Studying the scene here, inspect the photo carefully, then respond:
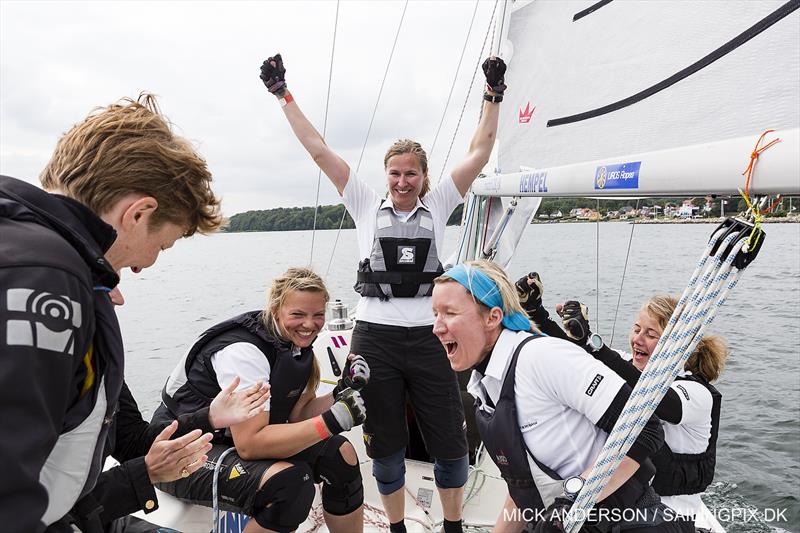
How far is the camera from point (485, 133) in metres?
2.38

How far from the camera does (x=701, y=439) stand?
1.65 meters

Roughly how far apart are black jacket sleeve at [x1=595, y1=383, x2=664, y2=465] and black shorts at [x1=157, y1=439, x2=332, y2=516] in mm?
1101

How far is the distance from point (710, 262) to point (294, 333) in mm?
1369

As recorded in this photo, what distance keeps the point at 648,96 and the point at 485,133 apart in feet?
2.37

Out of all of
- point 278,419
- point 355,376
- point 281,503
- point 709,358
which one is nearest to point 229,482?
point 281,503

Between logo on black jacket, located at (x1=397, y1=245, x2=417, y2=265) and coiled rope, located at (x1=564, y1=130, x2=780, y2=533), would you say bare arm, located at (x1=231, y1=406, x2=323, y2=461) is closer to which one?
logo on black jacket, located at (x1=397, y1=245, x2=417, y2=265)

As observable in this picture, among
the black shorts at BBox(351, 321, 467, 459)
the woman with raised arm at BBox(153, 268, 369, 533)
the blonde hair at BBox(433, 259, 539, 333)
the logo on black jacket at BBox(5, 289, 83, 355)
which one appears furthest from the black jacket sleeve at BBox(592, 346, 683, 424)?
the logo on black jacket at BBox(5, 289, 83, 355)

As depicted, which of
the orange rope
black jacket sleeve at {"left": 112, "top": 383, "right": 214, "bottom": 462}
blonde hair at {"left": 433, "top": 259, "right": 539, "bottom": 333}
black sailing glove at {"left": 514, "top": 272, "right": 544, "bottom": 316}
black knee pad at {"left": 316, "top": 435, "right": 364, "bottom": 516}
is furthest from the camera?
black knee pad at {"left": 316, "top": 435, "right": 364, "bottom": 516}

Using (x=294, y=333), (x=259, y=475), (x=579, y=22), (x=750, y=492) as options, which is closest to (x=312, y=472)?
(x=259, y=475)

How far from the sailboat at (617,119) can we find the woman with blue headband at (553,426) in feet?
1.54

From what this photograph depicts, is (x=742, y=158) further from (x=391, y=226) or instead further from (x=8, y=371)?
(x=391, y=226)

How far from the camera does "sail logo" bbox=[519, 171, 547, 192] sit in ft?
6.22

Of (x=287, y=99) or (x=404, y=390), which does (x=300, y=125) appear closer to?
(x=287, y=99)

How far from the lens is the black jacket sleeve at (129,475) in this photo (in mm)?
1319
